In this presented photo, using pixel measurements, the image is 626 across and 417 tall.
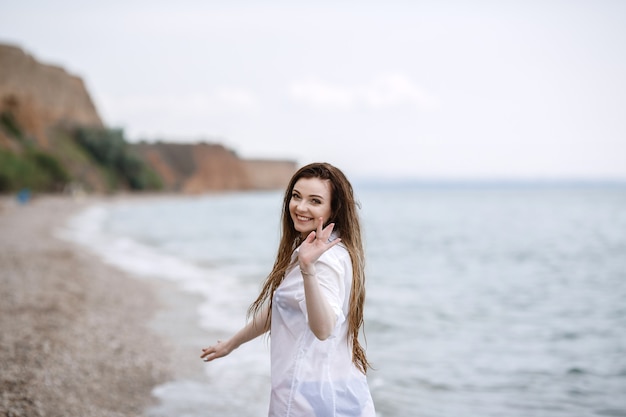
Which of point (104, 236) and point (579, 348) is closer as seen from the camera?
point (579, 348)

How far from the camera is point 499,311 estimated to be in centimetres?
964

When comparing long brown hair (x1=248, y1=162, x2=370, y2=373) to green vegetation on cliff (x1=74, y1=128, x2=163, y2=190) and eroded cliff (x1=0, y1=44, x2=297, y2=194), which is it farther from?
green vegetation on cliff (x1=74, y1=128, x2=163, y2=190)

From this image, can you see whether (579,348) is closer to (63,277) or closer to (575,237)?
(63,277)

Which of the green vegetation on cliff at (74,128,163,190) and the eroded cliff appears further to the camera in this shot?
the green vegetation on cliff at (74,128,163,190)

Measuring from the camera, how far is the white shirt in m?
1.92

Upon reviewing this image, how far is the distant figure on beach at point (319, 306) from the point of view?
187 centimetres

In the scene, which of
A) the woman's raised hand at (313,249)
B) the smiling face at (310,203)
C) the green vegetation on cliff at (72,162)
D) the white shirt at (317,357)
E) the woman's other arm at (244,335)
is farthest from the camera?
the green vegetation on cliff at (72,162)

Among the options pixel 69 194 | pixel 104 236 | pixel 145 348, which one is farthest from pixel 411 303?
pixel 69 194

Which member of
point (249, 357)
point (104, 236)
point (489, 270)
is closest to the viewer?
point (249, 357)

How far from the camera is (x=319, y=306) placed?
5.97 ft

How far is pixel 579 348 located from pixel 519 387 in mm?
2141

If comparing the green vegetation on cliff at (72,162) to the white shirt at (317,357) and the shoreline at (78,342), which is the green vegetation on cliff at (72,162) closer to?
the shoreline at (78,342)

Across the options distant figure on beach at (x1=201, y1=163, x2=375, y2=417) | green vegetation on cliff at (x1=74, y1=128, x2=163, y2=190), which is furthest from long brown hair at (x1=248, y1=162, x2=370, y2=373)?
green vegetation on cliff at (x1=74, y1=128, x2=163, y2=190)

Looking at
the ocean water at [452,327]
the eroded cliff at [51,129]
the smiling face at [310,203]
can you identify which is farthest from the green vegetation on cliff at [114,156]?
the smiling face at [310,203]
